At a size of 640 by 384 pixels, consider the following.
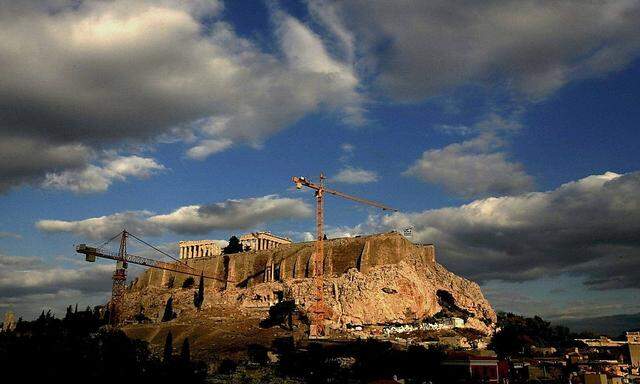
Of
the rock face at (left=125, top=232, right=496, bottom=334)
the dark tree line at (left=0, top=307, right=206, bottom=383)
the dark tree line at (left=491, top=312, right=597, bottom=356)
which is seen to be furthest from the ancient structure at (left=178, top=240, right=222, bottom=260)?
the dark tree line at (left=0, top=307, right=206, bottom=383)

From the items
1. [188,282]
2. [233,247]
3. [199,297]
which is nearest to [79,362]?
[199,297]

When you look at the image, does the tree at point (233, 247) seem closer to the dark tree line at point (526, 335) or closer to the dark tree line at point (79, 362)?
the dark tree line at point (526, 335)

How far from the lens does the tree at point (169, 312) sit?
15862cm

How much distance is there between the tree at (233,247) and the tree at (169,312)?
31455mm

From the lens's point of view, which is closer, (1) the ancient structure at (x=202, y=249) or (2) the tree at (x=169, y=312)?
(2) the tree at (x=169, y=312)

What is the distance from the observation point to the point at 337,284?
138000 millimetres

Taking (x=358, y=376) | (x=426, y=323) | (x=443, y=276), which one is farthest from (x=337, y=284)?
(x=358, y=376)

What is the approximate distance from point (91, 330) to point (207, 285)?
3818cm

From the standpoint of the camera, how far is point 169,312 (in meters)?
162

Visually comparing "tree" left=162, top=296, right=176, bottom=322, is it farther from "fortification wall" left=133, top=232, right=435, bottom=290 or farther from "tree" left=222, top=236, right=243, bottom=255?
"tree" left=222, top=236, right=243, bottom=255

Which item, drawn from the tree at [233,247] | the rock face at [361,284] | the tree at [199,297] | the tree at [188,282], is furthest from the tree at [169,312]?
the tree at [233,247]

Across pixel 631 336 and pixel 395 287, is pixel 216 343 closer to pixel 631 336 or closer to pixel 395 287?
pixel 395 287

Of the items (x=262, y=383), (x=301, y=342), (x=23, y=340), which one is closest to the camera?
(x=23, y=340)

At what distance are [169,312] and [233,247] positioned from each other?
1512 inches
